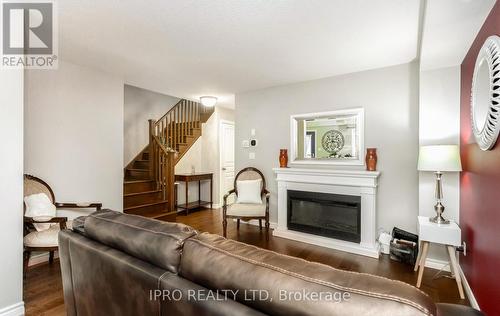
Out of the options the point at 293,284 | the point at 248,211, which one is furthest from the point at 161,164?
the point at 293,284

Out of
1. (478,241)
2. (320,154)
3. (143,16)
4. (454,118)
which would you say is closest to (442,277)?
(478,241)

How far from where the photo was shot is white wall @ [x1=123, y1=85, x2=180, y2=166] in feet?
18.3

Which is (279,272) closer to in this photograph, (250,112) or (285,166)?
(285,166)

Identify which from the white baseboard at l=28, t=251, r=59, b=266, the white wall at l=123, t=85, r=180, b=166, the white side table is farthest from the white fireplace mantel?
the white wall at l=123, t=85, r=180, b=166

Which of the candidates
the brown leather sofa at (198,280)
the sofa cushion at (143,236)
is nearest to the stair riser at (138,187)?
the brown leather sofa at (198,280)

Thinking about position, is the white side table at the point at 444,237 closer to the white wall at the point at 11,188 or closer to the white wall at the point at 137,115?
the white wall at the point at 11,188

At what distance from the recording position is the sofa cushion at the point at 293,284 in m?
0.63

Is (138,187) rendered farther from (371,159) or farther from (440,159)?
(440,159)

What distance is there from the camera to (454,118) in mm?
2594

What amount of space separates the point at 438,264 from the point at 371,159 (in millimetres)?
1365

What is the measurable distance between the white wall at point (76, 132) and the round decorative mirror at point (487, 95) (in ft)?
13.0

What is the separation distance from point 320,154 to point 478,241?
2.11 meters

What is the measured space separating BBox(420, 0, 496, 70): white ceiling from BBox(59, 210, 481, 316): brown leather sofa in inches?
70.7

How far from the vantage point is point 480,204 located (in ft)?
6.19
